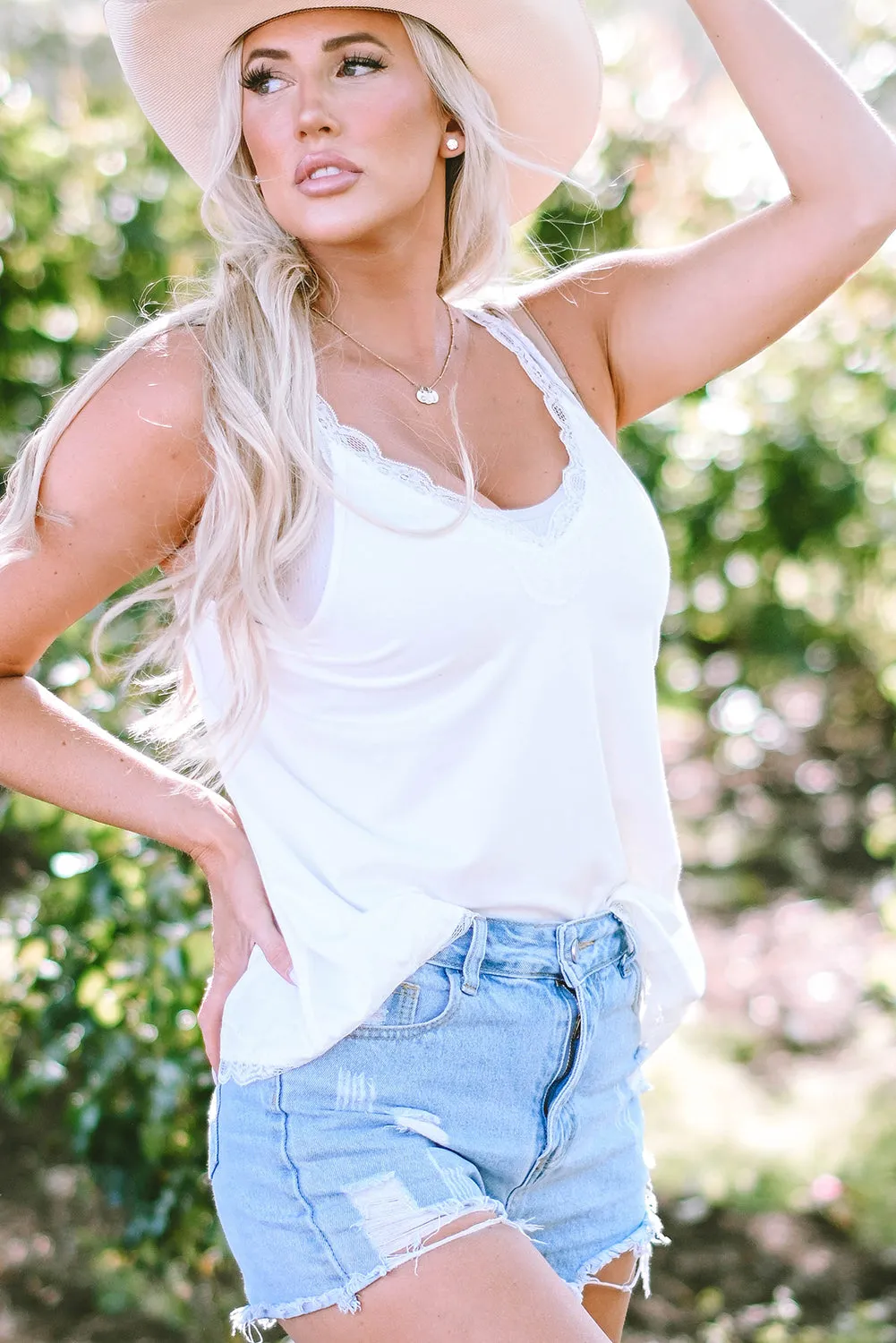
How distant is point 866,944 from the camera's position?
484cm

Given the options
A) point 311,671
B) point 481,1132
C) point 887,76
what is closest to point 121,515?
point 311,671

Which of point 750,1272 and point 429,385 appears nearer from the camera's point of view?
point 429,385

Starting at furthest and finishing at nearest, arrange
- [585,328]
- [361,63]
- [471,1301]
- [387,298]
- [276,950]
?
[585,328], [387,298], [361,63], [276,950], [471,1301]

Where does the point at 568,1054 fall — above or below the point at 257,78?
below

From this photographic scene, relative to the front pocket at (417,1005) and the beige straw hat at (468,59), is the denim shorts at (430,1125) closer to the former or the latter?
the front pocket at (417,1005)

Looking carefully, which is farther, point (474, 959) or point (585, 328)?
point (585, 328)

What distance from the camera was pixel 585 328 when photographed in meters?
2.15

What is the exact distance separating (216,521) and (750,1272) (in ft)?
8.23

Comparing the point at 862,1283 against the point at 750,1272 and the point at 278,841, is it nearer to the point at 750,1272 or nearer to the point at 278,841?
the point at 750,1272

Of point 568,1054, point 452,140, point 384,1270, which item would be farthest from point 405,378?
point 384,1270

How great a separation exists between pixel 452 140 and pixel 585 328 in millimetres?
303

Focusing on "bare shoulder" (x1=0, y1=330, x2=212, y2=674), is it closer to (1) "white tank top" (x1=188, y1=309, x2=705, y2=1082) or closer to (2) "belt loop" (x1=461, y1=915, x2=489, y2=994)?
(1) "white tank top" (x1=188, y1=309, x2=705, y2=1082)

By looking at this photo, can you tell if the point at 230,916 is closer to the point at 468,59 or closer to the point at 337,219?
the point at 337,219

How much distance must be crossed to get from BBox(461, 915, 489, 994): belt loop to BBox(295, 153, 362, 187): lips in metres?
0.89
